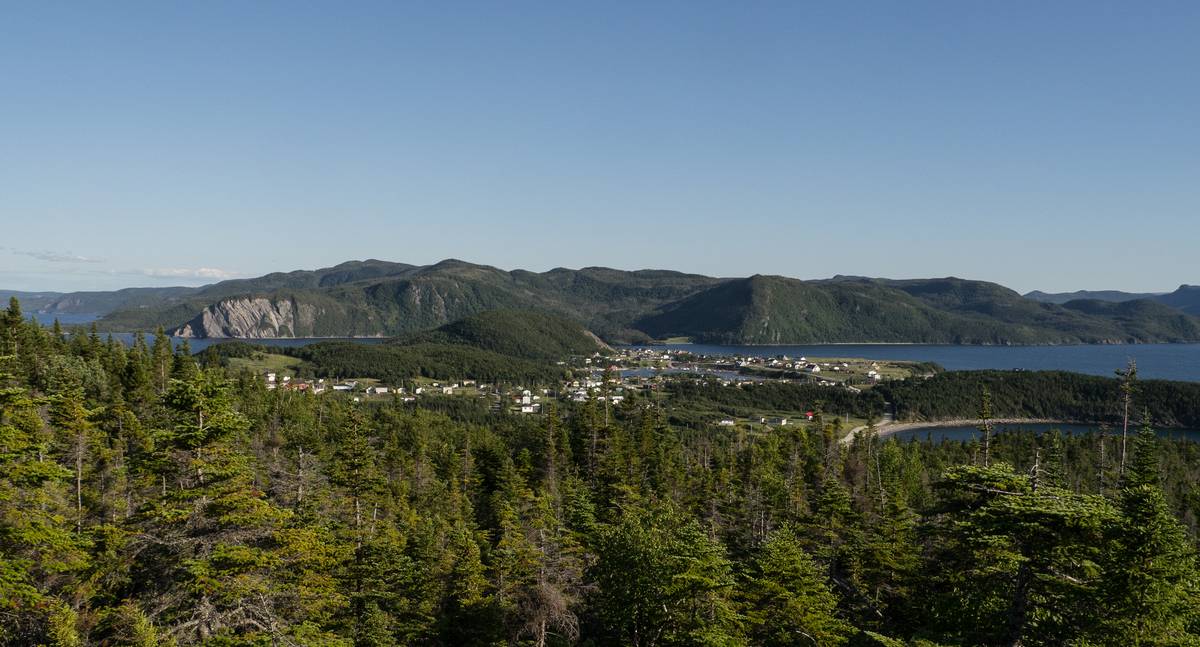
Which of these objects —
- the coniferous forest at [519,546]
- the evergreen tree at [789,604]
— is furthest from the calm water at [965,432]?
the evergreen tree at [789,604]

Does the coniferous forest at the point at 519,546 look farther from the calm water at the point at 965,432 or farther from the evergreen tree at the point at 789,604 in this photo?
the calm water at the point at 965,432

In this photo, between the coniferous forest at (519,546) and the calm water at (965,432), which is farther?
A: the calm water at (965,432)

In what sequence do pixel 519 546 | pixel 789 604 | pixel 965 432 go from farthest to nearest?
pixel 965 432, pixel 519 546, pixel 789 604

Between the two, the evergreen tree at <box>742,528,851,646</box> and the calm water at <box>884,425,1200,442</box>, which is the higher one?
the evergreen tree at <box>742,528,851,646</box>

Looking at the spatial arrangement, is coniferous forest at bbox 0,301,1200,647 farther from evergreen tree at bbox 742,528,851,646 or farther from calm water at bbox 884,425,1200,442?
calm water at bbox 884,425,1200,442

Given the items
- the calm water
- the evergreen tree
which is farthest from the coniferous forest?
the calm water

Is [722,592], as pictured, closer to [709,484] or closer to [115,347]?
[709,484]

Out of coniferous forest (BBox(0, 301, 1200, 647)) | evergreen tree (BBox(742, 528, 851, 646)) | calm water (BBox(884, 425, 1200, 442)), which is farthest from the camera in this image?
calm water (BBox(884, 425, 1200, 442))

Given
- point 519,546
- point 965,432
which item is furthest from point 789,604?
point 965,432

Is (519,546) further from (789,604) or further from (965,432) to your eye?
(965,432)
